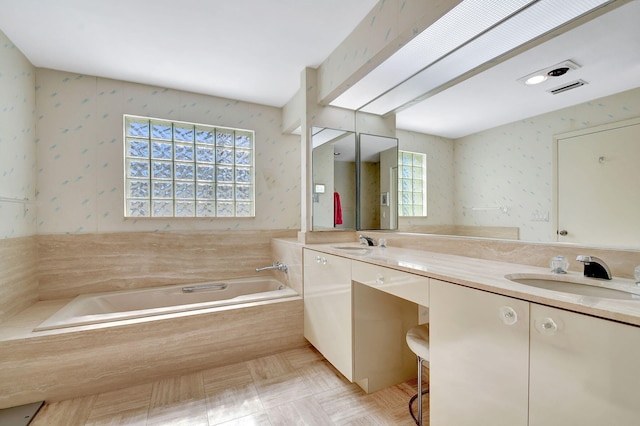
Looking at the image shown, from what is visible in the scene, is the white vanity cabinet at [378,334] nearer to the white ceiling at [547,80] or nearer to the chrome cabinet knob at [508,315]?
the chrome cabinet knob at [508,315]

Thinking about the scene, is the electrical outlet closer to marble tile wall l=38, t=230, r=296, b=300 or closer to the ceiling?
the ceiling

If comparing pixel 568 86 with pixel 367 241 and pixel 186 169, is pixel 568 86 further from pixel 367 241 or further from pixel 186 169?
pixel 186 169

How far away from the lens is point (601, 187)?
102 centimetres

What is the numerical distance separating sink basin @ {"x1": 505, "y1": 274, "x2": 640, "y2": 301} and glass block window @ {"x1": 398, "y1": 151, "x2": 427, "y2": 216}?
0.82 m

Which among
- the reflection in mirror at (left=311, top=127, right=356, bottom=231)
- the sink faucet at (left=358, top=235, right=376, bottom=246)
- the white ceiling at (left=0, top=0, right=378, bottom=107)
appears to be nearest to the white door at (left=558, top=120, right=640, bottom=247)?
the sink faucet at (left=358, top=235, right=376, bottom=246)

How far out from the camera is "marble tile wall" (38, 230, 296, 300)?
7.51 feet

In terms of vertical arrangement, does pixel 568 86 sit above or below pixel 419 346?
above

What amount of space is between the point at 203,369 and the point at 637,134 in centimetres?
258

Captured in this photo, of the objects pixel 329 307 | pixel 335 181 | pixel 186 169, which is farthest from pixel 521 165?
pixel 186 169

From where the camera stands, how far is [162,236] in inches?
103

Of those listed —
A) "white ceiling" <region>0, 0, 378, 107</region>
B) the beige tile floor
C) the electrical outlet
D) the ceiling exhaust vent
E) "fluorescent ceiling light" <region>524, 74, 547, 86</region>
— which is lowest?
the beige tile floor

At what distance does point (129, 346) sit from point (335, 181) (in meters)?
1.94

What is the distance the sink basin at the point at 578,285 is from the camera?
850 millimetres

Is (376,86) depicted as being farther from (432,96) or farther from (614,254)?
(614,254)
